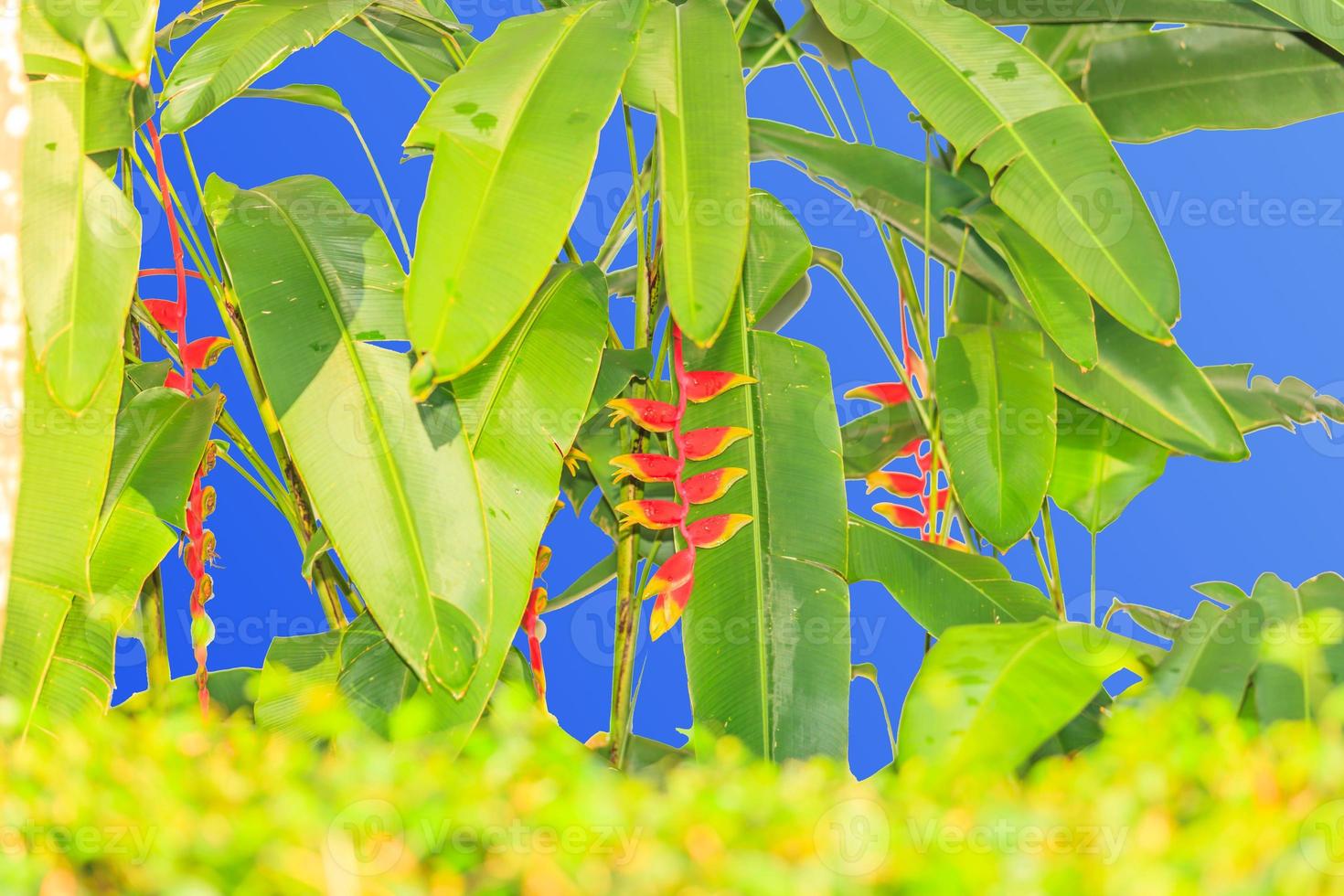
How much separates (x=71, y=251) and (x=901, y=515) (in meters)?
1.14

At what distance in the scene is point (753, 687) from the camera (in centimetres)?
119

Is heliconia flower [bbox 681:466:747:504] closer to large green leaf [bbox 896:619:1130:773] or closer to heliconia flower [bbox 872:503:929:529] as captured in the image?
large green leaf [bbox 896:619:1130:773]

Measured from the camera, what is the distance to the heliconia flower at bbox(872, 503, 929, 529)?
5.47 ft

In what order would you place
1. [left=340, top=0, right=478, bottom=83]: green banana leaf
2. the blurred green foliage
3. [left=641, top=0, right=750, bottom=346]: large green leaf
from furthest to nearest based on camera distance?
[left=340, top=0, right=478, bottom=83]: green banana leaf, [left=641, top=0, right=750, bottom=346]: large green leaf, the blurred green foliage

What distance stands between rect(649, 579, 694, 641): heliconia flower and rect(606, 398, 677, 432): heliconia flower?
181 millimetres

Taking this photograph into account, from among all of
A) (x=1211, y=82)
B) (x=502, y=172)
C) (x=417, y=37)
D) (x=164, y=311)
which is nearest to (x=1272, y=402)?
(x=1211, y=82)

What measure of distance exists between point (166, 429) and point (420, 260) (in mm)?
528

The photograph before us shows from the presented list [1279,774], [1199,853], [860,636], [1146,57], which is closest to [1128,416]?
[860,636]

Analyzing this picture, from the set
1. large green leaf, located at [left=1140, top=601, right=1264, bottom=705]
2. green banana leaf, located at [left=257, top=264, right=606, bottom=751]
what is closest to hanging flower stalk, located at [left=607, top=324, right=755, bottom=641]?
green banana leaf, located at [left=257, top=264, right=606, bottom=751]

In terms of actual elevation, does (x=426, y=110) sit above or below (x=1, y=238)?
above

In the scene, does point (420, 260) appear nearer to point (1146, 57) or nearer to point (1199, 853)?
point (1199, 853)

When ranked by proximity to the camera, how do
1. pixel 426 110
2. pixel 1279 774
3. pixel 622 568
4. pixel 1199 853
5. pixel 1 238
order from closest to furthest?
pixel 1199 853 < pixel 1279 774 < pixel 1 238 < pixel 426 110 < pixel 622 568

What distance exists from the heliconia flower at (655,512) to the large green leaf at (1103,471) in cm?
64

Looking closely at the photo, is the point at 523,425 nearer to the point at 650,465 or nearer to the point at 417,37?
the point at 650,465
